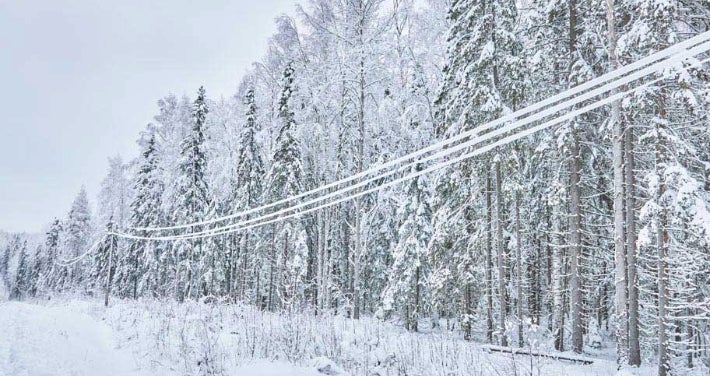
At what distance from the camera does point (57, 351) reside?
7.79 m

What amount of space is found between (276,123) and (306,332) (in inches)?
729

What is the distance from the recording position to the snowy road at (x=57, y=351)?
651 centimetres

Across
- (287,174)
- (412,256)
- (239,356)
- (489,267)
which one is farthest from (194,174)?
(239,356)

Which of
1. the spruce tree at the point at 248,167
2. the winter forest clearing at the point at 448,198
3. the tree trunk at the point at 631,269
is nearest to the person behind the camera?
the winter forest clearing at the point at 448,198

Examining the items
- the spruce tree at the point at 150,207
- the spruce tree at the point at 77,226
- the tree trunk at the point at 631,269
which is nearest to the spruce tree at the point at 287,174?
the spruce tree at the point at 150,207

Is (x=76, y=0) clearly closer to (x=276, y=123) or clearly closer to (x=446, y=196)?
(x=276, y=123)

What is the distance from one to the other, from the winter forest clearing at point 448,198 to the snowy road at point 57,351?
66 millimetres

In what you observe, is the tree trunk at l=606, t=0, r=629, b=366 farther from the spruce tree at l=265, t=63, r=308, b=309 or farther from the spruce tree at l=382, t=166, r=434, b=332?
the spruce tree at l=265, t=63, r=308, b=309

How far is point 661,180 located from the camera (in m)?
9.99

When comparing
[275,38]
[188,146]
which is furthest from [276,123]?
[188,146]

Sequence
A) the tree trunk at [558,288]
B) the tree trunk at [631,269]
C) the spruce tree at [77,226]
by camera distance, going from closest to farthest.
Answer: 1. the tree trunk at [631,269]
2. the tree trunk at [558,288]
3. the spruce tree at [77,226]

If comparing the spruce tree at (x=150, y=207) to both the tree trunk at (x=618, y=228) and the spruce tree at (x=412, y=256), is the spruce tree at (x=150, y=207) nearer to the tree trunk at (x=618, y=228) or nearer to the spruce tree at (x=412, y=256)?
the spruce tree at (x=412, y=256)

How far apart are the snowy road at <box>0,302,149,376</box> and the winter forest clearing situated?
66 millimetres

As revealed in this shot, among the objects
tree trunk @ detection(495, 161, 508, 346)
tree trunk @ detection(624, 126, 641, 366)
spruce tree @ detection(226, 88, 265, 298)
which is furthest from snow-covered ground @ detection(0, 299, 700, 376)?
spruce tree @ detection(226, 88, 265, 298)
